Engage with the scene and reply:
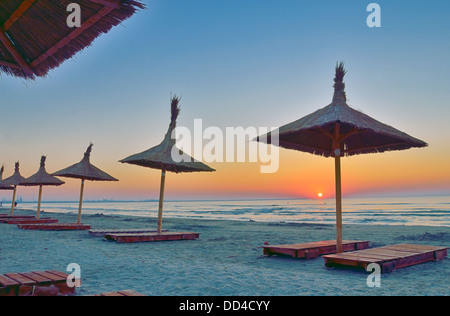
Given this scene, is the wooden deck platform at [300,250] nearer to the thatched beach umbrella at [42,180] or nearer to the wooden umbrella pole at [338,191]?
the wooden umbrella pole at [338,191]

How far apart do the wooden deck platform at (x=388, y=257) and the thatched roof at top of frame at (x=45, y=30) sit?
5.29 m

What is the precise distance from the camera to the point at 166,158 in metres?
10.3

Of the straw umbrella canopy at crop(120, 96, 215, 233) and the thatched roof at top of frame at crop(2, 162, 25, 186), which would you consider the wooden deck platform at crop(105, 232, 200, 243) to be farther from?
the thatched roof at top of frame at crop(2, 162, 25, 186)

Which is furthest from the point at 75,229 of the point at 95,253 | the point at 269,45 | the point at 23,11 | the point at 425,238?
the point at 425,238

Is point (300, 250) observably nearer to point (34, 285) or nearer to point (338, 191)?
point (338, 191)

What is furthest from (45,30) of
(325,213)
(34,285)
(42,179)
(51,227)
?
(325,213)

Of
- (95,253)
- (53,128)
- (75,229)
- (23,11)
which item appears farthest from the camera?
(53,128)

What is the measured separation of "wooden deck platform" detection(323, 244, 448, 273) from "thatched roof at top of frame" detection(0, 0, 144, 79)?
529 centimetres

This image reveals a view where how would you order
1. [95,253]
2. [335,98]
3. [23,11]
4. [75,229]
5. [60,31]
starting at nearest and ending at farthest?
1. [23,11]
2. [60,31]
3. [335,98]
4. [95,253]
5. [75,229]

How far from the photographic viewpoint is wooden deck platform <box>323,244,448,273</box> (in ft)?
18.9

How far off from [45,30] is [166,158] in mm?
7209
